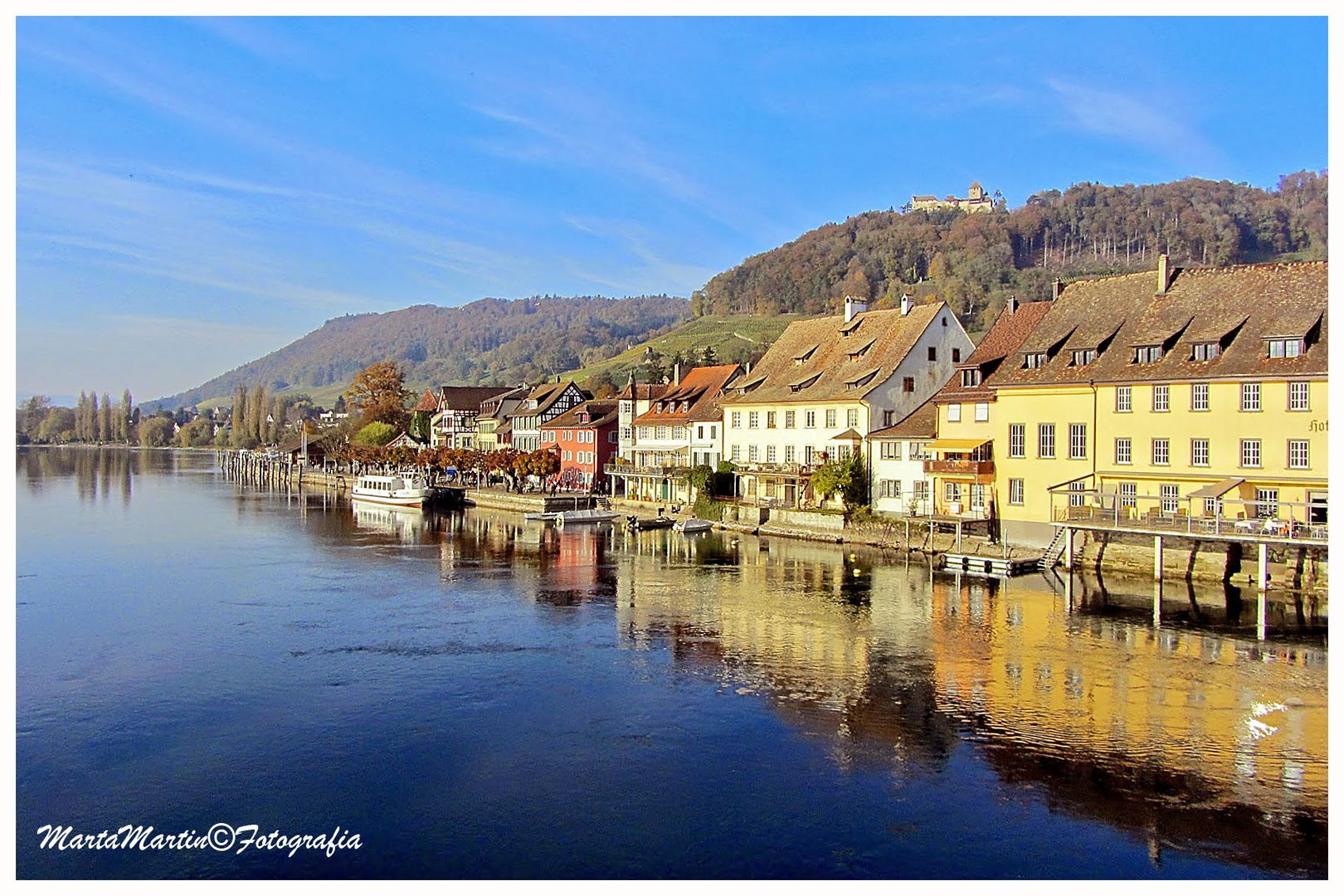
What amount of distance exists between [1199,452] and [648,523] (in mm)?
28275

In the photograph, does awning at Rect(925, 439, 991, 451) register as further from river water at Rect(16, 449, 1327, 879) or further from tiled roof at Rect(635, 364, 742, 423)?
tiled roof at Rect(635, 364, 742, 423)

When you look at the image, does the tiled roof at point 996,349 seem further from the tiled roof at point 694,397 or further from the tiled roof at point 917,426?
the tiled roof at point 694,397

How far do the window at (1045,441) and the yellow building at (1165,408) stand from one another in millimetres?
48

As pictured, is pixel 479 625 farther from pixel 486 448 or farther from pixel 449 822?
pixel 486 448

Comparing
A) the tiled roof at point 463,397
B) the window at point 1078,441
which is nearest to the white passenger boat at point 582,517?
the window at point 1078,441

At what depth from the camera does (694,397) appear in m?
68.1

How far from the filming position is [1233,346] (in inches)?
1470

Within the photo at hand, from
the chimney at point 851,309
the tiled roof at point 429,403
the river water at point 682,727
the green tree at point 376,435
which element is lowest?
the river water at point 682,727

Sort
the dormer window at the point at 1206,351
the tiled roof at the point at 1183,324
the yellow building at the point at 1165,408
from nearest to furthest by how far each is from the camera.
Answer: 1. the yellow building at the point at 1165,408
2. the tiled roof at the point at 1183,324
3. the dormer window at the point at 1206,351

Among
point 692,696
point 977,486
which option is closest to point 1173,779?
point 692,696

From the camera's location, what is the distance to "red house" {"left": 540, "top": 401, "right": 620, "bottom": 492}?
248 ft

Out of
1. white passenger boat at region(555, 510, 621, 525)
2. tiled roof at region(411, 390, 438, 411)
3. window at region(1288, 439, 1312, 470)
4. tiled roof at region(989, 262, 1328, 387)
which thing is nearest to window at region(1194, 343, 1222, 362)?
tiled roof at region(989, 262, 1328, 387)

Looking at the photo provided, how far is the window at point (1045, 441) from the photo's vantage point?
136 feet

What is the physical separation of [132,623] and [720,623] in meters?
16.8
